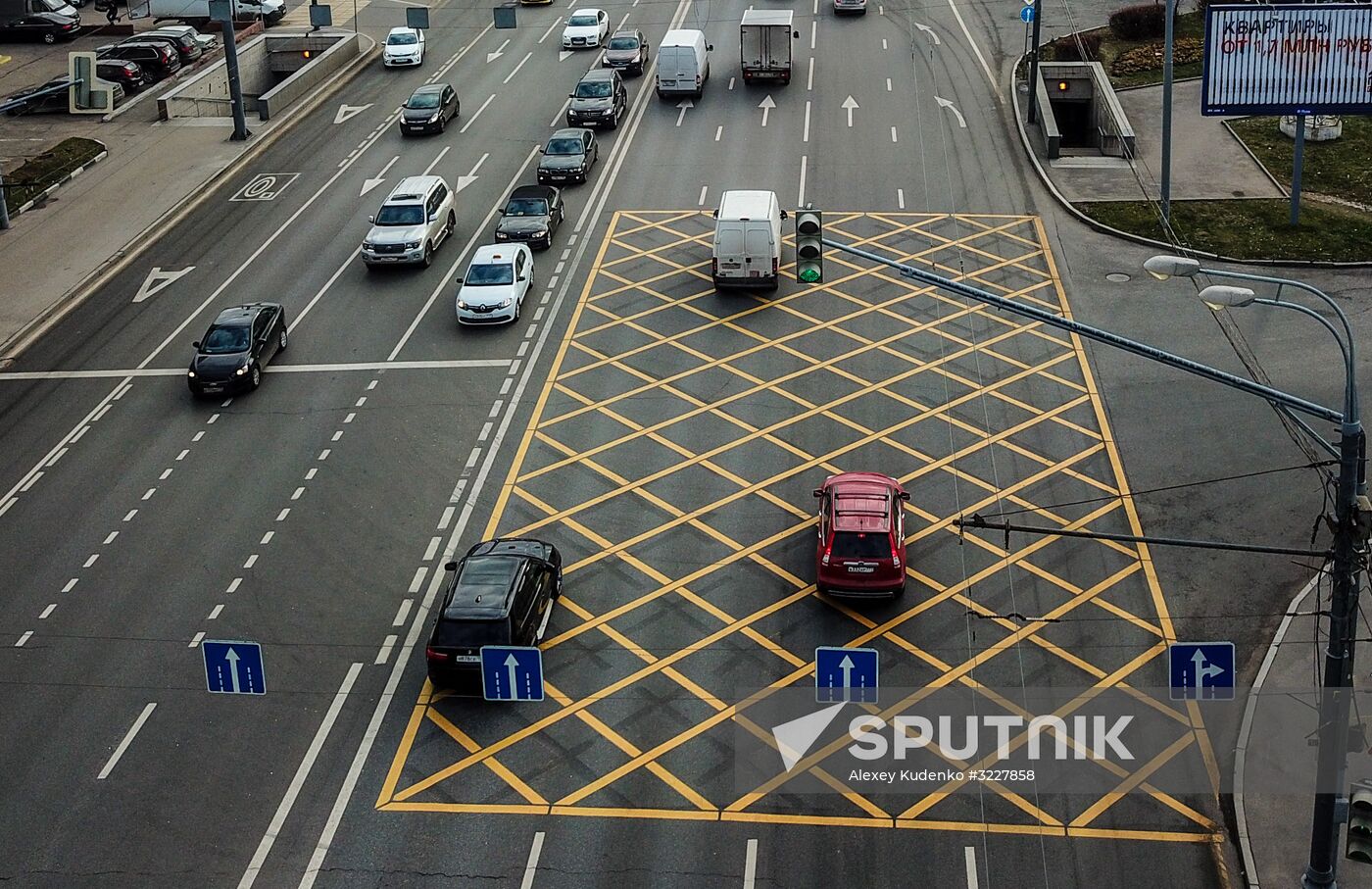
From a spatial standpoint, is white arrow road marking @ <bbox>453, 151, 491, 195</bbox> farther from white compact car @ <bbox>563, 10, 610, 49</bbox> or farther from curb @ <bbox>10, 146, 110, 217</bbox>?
white compact car @ <bbox>563, 10, 610, 49</bbox>

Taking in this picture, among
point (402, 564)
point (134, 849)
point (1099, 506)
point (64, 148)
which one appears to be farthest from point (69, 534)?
point (64, 148)

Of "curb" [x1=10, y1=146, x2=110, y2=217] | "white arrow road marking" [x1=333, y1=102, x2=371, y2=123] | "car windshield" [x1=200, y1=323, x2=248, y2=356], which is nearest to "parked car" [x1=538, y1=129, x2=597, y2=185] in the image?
"white arrow road marking" [x1=333, y1=102, x2=371, y2=123]

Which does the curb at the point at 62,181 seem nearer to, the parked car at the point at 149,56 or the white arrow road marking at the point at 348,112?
the white arrow road marking at the point at 348,112

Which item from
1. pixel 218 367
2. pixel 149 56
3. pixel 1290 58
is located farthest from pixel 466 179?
pixel 1290 58

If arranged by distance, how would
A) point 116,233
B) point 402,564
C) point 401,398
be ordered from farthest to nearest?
point 116,233 → point 401,398 → point 402,564

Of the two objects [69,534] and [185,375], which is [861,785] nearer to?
[69,534]

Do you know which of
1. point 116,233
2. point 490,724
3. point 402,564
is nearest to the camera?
point 490,724
